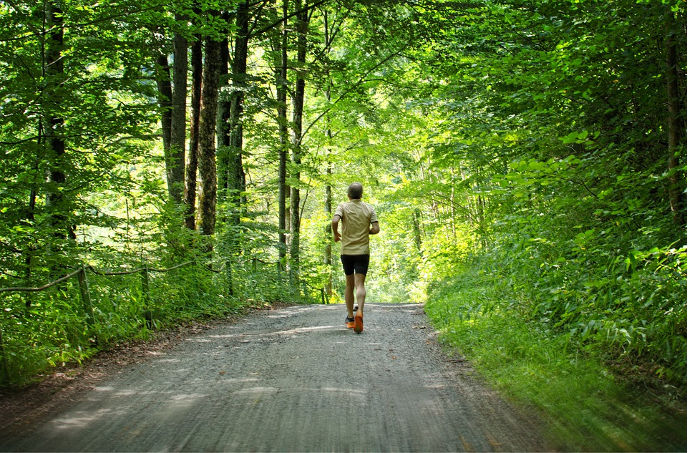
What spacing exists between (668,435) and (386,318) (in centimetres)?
713

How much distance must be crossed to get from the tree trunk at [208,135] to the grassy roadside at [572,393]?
26.1 feet

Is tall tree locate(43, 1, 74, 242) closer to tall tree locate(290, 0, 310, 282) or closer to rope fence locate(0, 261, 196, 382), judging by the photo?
rope fence locate(0, 261, 196, 382)

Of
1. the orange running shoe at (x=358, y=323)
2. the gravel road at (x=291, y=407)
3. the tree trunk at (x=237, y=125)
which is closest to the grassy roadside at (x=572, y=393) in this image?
the gravel road at (x=291, y=407)

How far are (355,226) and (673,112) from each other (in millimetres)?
4478

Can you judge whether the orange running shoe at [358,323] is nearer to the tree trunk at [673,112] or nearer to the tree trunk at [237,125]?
the tree trunk at [673,112]

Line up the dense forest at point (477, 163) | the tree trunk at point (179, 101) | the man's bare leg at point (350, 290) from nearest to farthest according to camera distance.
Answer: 1. the dense forest at point (477, 163)
2. the man's bare leg at point (350, 290)
3. the tree trunk at point (179, 101)

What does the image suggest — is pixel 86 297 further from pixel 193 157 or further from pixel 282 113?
pixel 282 113

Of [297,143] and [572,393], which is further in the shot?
[297,143]

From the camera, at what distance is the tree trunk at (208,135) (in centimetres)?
1212

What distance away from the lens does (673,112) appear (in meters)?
5.43

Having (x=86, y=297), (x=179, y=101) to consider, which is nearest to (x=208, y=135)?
(x=179, y=101)

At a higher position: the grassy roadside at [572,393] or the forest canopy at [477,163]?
the forest canopy at [477,163]

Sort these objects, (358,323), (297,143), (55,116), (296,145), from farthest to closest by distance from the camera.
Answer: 1. (297,143)
2. (296,145)
3. (358,323)
4. (55,116)

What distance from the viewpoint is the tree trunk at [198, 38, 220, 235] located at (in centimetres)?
1212
